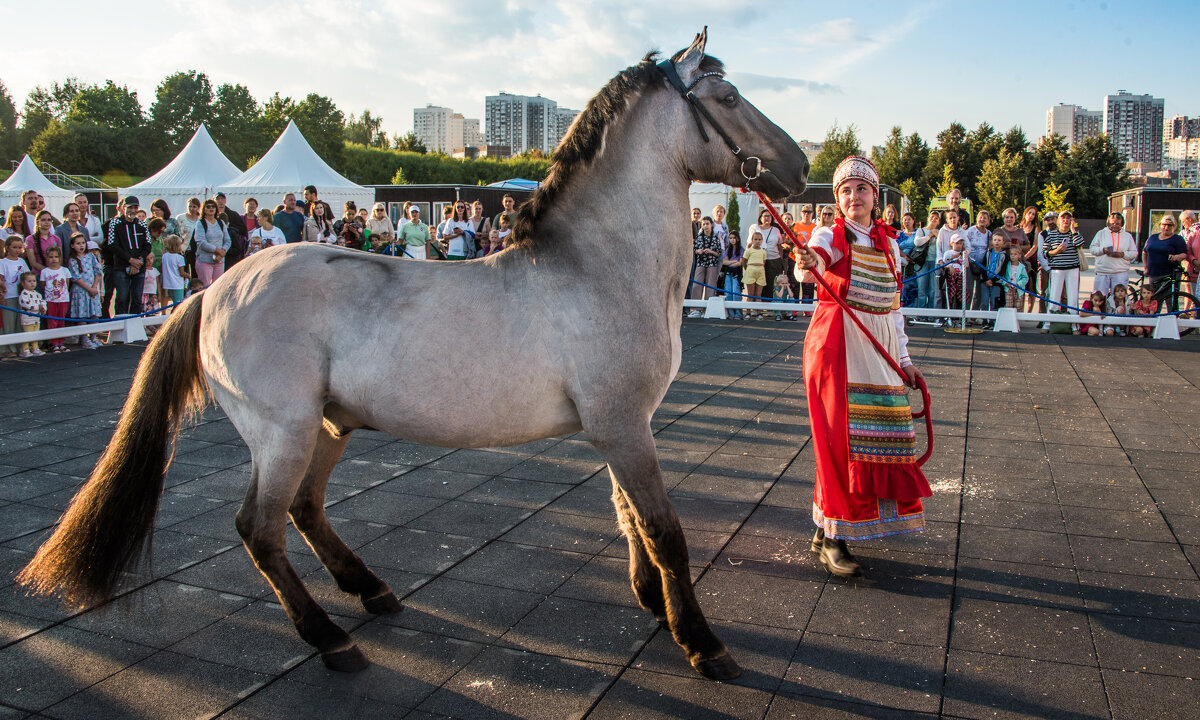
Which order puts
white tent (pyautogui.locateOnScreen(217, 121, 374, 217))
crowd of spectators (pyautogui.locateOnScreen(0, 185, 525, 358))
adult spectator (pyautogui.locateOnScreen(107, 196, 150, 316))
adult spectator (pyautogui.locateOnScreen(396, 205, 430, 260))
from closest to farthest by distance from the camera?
crowd of spectators (pyautogui.locateOnScreen(0, 185, 525, 358))
adult spectator (pyautogui.locateOnScreen(107, 196, 150, 316))
adult spectator (pyautogui.locateOnScreen(396, 205, 430, 260))
white tent (pyautogui.locateOnScreen(217, 121, 374, 217))

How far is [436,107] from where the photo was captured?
608 feet

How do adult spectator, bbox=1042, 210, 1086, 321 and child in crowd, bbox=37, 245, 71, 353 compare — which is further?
adult spectator, bbox=1042, 210, 1086, 321

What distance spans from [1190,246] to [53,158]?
224 ft

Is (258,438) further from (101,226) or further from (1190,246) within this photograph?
(1190,246)

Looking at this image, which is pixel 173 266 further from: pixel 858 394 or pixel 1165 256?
pixel 1165 256

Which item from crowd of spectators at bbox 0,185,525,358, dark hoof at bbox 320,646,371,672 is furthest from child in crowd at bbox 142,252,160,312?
dark hoof at bbox 320,646,371,672

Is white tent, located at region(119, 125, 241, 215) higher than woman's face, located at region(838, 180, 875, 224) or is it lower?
higher

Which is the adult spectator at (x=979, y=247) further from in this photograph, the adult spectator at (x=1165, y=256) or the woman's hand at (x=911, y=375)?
the woman's hand at (x=911, y=375)

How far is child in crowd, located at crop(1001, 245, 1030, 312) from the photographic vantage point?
13070mm

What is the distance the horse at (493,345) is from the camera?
3.02m

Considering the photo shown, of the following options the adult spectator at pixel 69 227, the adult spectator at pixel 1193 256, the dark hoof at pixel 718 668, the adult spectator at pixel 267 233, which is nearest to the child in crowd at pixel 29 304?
the adult spectator at pixel 69 227

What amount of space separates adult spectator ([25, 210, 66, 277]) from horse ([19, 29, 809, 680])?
9.00 metres

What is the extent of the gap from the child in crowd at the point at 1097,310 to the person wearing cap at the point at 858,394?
33.7ft

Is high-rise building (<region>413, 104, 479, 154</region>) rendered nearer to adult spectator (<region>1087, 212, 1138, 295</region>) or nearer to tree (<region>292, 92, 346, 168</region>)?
tree (<region>292, 92, 346, 168</region>)
